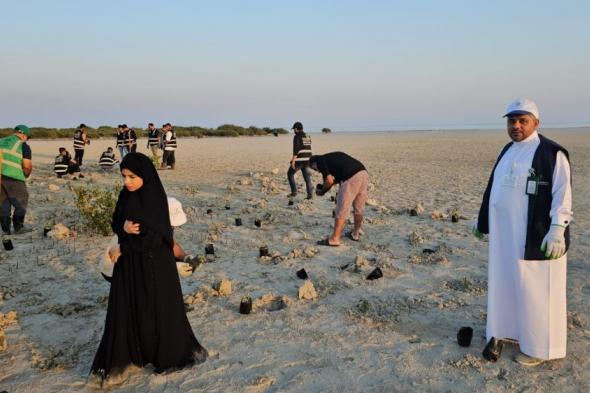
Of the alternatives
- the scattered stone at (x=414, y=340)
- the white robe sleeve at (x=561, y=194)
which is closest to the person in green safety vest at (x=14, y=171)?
the scattered stone at (x=414, y=340)

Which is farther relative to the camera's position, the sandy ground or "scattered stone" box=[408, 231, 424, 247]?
"scattered stone" box=[408, 231, 424, 247]

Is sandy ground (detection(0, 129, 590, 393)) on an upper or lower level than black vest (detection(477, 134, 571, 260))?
lower

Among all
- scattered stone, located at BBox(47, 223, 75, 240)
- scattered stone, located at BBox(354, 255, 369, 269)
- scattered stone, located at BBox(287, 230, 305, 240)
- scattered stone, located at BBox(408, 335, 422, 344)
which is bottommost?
scattered stone, located at BBox(408, 335, 422, 344)

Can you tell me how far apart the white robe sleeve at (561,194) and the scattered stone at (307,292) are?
290 centimetres

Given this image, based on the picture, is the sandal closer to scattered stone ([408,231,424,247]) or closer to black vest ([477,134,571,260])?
scattered stone ([408,231,424,247])

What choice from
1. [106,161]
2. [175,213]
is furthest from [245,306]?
[106,161]

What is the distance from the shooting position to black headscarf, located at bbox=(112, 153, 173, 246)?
12.3ft

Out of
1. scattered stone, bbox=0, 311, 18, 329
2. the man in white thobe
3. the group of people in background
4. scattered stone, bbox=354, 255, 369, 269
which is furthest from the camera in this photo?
the group of people in background

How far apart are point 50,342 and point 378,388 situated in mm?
3262

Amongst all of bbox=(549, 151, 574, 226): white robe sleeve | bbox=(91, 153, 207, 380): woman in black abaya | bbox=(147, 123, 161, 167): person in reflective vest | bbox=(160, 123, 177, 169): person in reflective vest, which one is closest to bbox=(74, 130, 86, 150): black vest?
bbox=(147, 123, 161, 167): person in reflective vest

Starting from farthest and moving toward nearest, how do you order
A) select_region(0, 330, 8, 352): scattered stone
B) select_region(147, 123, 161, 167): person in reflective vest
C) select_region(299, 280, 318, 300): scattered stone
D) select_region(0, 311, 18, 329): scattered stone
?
select_region(147, 123, 161, 167): person in reflective vest → select_region(299, 280, 318, 300): scattered stone → select_region(0, 311, 18, 329): scattered stone → select_region(0, 330, 8, 352): scattered stone

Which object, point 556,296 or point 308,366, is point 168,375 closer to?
point 308,366

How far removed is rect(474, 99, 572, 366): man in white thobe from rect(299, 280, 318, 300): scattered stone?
2.21 meters

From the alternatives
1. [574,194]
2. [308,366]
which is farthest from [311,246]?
[574,194]
